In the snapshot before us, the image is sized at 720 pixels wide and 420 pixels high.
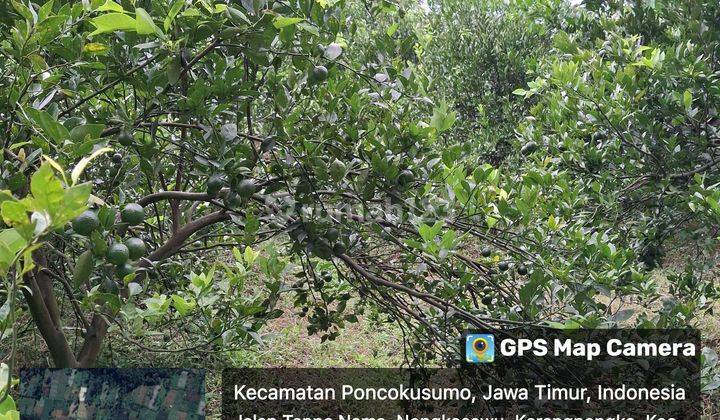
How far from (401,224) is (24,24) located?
1.09m

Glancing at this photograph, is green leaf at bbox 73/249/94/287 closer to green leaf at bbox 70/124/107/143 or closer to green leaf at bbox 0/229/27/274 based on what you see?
green leaf at bbox 70/124/107/143

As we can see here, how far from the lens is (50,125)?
1.40 metres

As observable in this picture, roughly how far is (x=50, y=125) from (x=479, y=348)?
4.27ft

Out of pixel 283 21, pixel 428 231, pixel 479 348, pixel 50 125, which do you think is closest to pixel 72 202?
pixel 50 125

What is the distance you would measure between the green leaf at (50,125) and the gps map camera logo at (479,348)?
1.23 m

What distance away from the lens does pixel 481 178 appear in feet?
6.32

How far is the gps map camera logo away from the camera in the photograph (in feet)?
6.61

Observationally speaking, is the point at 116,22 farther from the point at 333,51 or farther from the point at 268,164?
the point at 268,164

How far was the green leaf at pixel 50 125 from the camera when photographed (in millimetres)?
1390

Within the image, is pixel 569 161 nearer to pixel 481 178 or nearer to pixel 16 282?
pixel 481 178

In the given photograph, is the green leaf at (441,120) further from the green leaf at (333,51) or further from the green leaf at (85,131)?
the green leaf at (85,131)

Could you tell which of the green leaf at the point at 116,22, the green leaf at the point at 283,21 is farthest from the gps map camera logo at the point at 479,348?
the green leaf at the point at 116,22

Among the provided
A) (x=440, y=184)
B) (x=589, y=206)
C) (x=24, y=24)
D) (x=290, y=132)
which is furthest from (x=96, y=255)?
(x=589, y=206)

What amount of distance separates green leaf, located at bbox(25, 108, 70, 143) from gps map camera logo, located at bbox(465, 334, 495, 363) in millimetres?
1228
